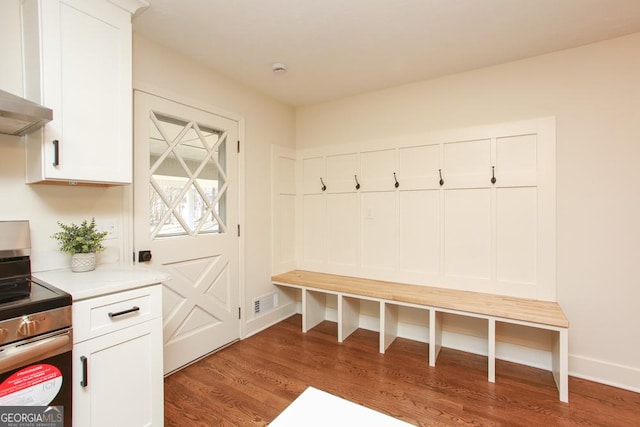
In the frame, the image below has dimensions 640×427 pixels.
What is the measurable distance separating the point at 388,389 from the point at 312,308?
128 cm

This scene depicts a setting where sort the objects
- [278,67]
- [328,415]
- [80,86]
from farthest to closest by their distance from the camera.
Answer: [278,67] → [80,86] → [328,415]

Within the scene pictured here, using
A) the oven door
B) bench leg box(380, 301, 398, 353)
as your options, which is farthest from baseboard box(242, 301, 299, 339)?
the oven door

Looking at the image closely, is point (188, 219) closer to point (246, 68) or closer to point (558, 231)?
point (246, 68)

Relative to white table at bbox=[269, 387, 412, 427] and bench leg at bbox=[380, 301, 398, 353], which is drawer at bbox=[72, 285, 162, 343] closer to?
white table at bbox=[269, 387, 412, 427]

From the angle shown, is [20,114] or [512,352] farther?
[512,352]

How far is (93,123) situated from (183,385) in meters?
1.84

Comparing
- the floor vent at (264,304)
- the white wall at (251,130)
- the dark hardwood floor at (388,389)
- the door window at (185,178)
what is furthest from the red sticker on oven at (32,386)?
the floor vent at (264,304)

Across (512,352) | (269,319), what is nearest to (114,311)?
(269,319)

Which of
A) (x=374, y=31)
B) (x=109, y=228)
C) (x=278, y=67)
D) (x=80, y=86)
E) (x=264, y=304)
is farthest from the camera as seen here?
(x=264, y=304)

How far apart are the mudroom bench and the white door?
765mm

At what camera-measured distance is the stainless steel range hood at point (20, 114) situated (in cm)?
124

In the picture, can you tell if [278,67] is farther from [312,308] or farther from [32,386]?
[32,386]

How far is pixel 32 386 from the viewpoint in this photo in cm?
117

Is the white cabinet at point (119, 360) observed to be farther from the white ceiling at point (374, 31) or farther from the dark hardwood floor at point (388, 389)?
the white ceiling at point (374, 31)
